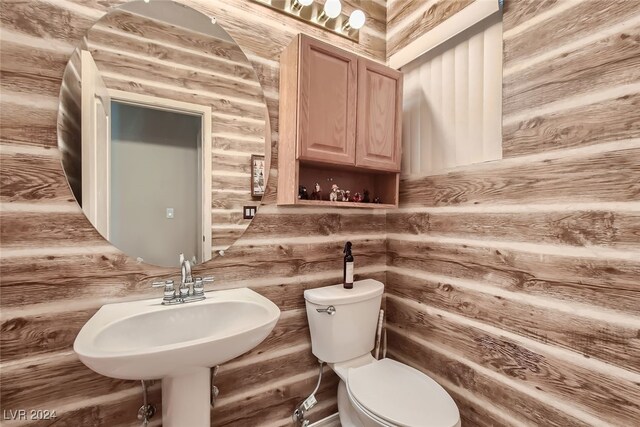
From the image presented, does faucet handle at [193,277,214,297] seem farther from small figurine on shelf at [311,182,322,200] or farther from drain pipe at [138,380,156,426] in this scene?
small figurine on shelf at [311,182,322,200]

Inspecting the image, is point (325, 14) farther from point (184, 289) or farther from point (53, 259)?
point (53, 259)

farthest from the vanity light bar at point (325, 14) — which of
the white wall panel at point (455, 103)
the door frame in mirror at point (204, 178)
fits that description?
the door frame in mirror at point (204, 178)

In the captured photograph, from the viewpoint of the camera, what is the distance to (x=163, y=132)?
118 cm

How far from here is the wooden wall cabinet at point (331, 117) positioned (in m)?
1.28

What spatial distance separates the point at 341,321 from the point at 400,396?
0.39 metres

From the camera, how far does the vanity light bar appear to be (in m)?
1.41

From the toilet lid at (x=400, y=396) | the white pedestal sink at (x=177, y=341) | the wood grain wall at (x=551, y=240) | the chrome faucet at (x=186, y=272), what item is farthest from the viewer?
the chrome faucet at (x=186, y=272)

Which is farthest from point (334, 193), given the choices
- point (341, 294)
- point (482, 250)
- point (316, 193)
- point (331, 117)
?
point (482, 250)

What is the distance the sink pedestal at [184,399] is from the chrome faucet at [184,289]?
0.27m

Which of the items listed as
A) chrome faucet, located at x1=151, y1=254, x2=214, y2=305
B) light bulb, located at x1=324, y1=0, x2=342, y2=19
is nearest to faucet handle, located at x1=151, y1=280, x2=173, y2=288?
chrome faucet, located at x1=151, y1=254, x2=214, y2=305

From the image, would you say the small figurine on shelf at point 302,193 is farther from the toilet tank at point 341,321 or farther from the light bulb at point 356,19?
the light bulb at point 356,19

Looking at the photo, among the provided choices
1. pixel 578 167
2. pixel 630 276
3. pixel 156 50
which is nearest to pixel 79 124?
pixel 156 50

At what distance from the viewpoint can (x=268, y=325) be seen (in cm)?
96

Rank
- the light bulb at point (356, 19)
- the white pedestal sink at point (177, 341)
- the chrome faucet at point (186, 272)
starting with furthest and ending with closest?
the light bulb at point (356, 19)
the chrome faucet at point (186, 272)
the white pedestal sink at point (177, 341)
